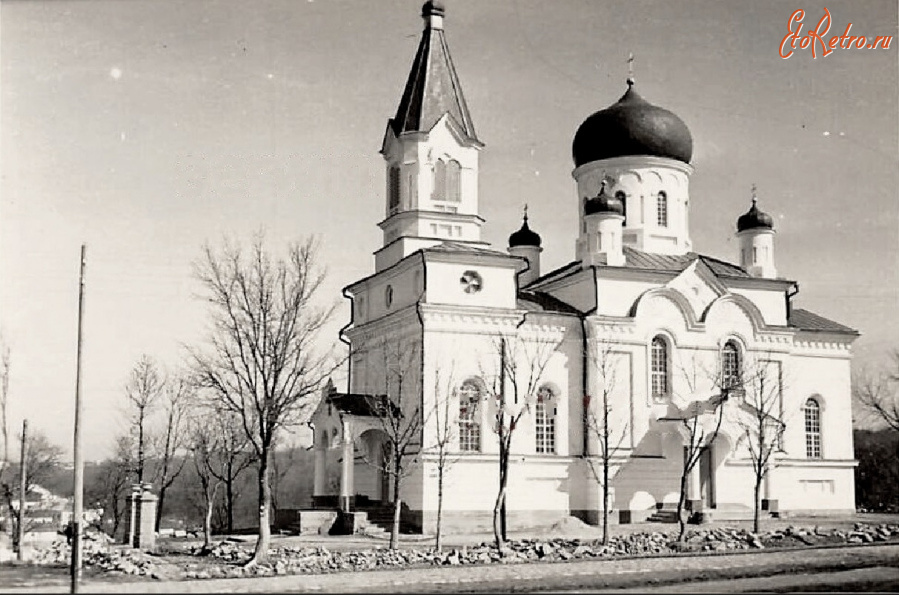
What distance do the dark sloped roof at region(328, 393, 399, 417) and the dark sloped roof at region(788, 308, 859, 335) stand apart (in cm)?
1537

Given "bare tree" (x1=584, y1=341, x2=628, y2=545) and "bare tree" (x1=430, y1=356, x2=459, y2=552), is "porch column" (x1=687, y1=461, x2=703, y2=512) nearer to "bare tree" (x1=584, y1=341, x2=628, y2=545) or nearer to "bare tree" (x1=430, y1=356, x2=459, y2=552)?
"bare tree" (x1=584, y1=341, x2=628, y2=545)

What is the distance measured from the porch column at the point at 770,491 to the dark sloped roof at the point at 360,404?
42.5ft

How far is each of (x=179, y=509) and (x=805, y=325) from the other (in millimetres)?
53807

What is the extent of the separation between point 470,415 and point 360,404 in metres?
3.39

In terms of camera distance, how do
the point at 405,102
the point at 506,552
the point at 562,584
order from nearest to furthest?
the point at 562,584 < the point at 506,552 < the point at 405,102

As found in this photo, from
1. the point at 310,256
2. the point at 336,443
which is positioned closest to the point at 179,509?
the point at 336,443

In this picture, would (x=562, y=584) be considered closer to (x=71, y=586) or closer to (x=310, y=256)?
(x=71, y=586)

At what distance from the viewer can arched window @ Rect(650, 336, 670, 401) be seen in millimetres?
35219

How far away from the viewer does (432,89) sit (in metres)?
34.9

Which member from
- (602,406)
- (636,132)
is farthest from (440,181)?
(602,406)

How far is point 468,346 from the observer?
108 feet

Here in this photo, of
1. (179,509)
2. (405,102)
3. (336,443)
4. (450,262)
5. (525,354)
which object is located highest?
(405,102)

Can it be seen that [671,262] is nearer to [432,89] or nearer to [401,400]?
[432,89]

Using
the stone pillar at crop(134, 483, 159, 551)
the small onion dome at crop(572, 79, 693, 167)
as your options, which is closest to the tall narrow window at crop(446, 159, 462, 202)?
the small onion dome at crop(572, 79, 693, 167)
